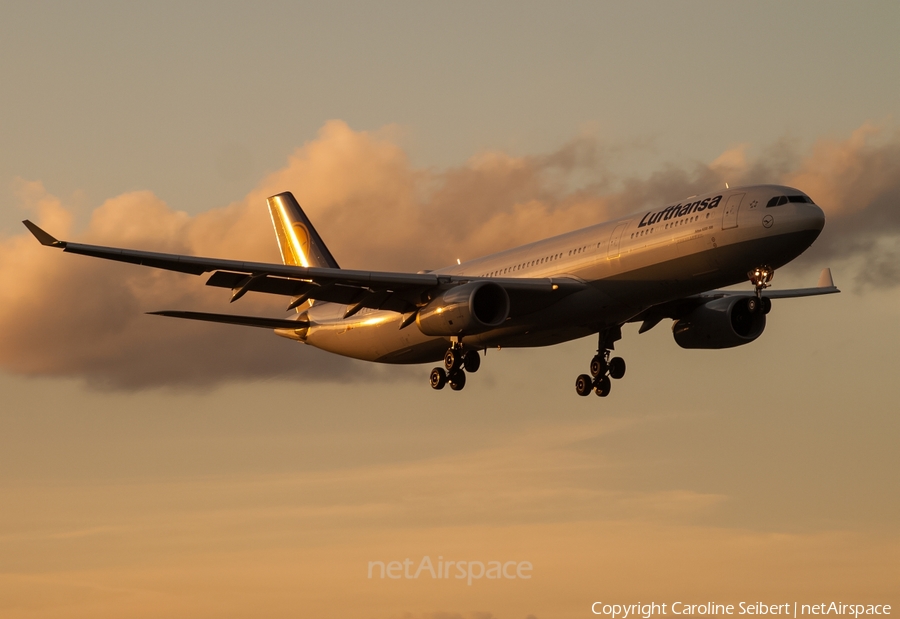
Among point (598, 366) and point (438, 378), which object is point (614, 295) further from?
point (438, 378)

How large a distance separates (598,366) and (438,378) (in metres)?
6.41

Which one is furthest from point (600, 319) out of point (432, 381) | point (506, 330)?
point (432, 381)

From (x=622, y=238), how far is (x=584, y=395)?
30.6ft

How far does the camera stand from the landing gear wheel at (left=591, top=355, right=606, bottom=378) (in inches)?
2050

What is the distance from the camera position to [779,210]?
42.1 meters

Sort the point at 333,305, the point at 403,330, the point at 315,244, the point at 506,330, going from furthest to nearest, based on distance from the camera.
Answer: the point at 315,244 → the point at 333,305 → the point at 403,330 → the point at 506,330

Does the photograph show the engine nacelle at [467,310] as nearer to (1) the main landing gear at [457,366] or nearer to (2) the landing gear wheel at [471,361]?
(1) the main landing gear at [457,366]

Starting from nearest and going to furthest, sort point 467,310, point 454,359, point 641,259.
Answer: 1. point 641,259
2. point 467,310
3. point 454,359

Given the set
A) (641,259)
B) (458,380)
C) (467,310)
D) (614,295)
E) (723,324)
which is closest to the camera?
(641,259)

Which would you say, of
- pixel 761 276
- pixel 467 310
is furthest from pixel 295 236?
pixel 761 276

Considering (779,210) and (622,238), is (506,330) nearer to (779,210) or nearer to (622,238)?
(622,238)

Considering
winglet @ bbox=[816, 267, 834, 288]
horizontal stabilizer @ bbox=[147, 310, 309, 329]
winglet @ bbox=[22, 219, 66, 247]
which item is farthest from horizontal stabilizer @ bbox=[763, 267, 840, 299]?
winglet @ bbox=[22, 219, 66, 247]

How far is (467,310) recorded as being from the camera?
44906mm

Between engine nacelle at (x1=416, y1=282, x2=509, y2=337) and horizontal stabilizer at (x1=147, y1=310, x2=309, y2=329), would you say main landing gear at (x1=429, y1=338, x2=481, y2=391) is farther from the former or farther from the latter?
horizontal stabilizer at (x1=147, y1=310, x2=309, y2=329)
